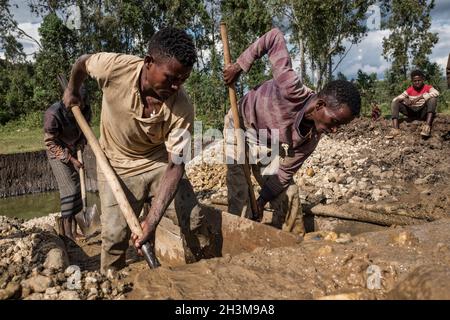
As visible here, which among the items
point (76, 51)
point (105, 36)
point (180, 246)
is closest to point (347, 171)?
point (180, 246)

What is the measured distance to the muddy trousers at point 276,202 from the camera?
3.73 metres

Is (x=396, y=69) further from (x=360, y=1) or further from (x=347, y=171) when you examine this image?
(x=347, y=171)

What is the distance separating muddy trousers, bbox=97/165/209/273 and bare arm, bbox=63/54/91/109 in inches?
23.9

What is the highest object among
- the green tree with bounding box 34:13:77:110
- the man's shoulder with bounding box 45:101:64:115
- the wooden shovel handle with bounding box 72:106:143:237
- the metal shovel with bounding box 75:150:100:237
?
the green tree with bounding box 34:13:77:110

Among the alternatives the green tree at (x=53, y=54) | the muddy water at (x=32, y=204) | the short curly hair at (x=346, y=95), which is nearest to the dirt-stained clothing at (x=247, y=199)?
the short curly hair at (x=346, y=95)

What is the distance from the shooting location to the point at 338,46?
1814 centimetres

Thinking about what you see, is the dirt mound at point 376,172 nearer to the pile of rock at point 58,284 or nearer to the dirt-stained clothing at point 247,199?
the dirt-stained clothing at point 247,199

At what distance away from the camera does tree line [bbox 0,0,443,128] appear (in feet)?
52.2

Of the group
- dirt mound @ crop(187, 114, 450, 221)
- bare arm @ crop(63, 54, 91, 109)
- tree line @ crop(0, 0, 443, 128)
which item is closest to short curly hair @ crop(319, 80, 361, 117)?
bare arm @ crop(63, 54, 91, 109)

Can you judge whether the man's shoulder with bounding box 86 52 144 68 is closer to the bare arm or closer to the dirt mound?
the bare arm

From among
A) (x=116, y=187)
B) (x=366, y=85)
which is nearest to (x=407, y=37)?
(x=366, y=85)

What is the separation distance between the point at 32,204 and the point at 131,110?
7.67 m

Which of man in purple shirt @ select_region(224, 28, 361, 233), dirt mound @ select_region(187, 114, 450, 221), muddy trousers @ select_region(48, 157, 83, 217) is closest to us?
man in purple shirt @ select_region(224, 28, 361, 233)
